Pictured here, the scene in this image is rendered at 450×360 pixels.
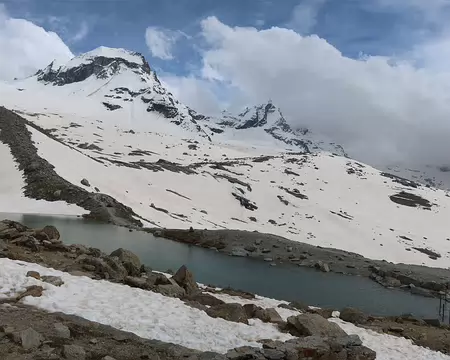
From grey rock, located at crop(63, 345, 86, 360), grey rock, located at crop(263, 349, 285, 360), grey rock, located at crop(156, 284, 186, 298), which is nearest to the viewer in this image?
grey rock, located at crop(63, 345, 86, 360)

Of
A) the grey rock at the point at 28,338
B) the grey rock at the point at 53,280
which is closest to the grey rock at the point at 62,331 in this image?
the grey rock at the point at 28,338

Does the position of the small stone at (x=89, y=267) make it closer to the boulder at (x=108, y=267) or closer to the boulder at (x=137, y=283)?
the boulder at (x=108, y=267)

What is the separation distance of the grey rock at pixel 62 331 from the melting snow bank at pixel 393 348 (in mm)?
10188

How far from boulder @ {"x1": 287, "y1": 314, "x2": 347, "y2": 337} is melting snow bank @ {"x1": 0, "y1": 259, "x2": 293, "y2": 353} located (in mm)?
658

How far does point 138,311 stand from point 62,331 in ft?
11.3

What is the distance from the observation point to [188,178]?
108875mm

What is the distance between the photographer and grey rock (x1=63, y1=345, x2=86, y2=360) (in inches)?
419

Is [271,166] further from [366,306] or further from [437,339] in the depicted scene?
[437,339]

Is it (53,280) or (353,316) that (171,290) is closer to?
(53,280)

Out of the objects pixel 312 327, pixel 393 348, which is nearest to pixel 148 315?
pixel 312 327

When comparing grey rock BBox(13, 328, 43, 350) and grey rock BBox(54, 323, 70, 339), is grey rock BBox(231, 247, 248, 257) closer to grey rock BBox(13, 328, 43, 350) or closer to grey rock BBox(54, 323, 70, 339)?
grey rock BBox(54, 323, 70, 339)

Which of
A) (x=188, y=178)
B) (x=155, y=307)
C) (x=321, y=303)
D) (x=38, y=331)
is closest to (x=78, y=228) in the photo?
(x=321, y=303)

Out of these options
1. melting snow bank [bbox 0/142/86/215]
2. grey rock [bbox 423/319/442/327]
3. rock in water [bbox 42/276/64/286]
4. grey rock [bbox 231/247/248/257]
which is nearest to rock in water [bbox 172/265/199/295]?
rock in water [bbox 42/276/64/286]

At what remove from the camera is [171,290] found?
62.7ft
